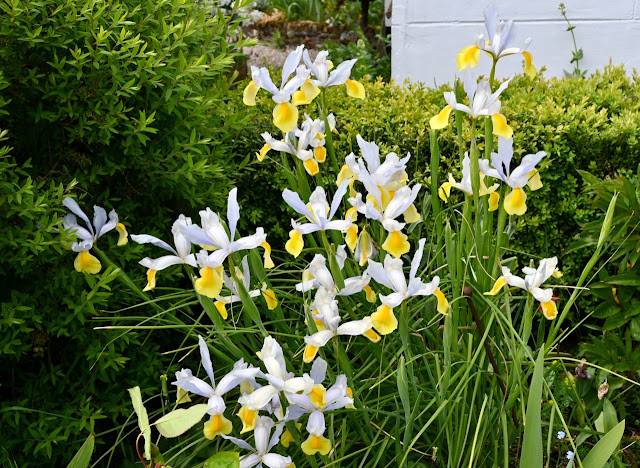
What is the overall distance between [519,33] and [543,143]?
1.94 meters

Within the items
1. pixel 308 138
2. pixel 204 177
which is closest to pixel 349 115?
pixel 204 177

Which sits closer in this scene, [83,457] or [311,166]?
[83,457]

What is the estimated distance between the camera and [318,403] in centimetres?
137

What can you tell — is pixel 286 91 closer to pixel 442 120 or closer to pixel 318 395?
pixel 442 120

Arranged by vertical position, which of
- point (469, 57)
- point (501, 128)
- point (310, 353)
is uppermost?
point (469, 57)

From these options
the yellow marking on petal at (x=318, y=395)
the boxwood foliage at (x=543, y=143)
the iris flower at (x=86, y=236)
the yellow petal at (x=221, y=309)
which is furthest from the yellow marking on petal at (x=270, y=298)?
the boxwood foliage at (x=543, y=143)

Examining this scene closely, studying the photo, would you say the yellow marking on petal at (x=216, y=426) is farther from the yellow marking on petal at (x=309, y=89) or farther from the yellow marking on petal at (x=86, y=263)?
the yellow marking on petal at (x=309, y=89)

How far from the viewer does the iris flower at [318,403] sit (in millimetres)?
1375

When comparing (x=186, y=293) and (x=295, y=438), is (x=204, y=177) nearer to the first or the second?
(x=186, y=293)

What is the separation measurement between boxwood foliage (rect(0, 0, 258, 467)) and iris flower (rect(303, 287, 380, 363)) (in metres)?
0.73

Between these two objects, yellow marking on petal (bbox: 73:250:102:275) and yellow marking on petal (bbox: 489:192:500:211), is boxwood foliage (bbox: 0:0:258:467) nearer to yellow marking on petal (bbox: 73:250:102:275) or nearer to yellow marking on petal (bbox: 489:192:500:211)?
yellow marking on petal (bbox: 73:250:102:275)

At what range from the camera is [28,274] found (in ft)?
6.81

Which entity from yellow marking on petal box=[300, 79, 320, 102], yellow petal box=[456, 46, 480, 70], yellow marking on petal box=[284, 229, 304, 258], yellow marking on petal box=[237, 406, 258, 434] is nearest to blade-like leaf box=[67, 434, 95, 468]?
yellow marking on petal box=[237, 406, 258, 434]

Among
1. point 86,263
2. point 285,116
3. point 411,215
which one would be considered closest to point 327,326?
point 411,215
